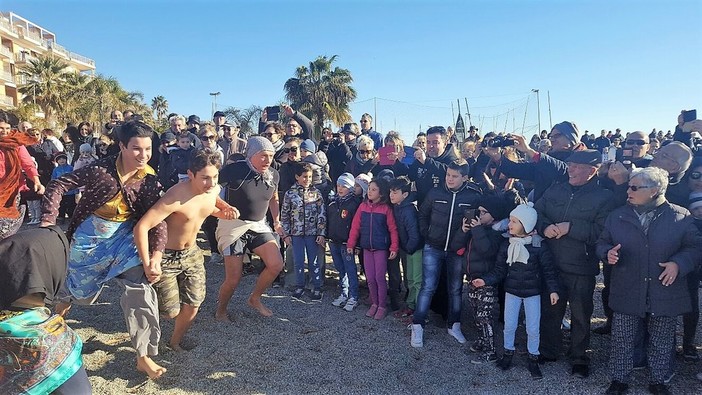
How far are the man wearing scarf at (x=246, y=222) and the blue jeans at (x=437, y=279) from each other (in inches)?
59.5

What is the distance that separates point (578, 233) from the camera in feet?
11.2

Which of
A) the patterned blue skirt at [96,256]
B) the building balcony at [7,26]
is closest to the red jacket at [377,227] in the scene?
the patterned blue skirt at [96,256]

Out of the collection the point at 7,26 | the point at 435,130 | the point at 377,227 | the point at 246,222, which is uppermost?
the point at 7,26

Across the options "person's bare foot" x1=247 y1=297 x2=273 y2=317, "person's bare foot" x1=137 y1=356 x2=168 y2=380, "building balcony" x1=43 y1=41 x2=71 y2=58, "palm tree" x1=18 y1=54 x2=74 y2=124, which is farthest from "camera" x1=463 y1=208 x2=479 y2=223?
"building balcony" x1=43 y1=41 x2=71 y2=58

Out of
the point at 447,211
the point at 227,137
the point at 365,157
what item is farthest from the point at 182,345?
the point at 227,137

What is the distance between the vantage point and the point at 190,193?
348cm

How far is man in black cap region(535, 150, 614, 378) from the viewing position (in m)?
3.44

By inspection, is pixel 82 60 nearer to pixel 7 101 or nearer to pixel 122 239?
pixel 7 101

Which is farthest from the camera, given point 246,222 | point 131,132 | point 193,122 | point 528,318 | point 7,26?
point 7,26

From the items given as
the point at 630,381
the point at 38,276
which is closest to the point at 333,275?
the point at 630,381

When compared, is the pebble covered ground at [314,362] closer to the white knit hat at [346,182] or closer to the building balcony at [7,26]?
the white knit hat at [346,182]

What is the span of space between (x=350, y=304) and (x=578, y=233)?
2.62 meters

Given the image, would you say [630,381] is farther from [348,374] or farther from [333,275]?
[333,275]

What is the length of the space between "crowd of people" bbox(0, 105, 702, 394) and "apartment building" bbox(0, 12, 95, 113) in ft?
132
